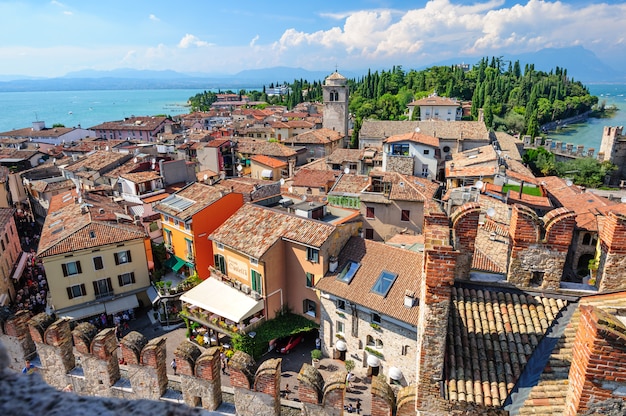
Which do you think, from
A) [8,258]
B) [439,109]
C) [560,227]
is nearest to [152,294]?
[8,258]

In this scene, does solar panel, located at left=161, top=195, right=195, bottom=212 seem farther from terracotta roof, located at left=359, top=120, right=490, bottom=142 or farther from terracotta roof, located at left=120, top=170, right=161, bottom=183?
terracotta roof, located at left=359, top=120, right=490, bottom=142

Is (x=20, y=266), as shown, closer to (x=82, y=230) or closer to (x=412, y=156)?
(x=82, y=230)

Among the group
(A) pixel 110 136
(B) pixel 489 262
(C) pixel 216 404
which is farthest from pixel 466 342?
(A) pixel 110 136

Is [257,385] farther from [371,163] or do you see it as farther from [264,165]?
[264,165]

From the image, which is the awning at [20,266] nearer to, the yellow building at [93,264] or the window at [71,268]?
the yellow building at [93,264]

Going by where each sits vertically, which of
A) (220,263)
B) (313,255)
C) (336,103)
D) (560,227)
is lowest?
(220,263)

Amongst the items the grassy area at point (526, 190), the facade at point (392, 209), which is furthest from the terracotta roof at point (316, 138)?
the grassy area at point (526, 190)
